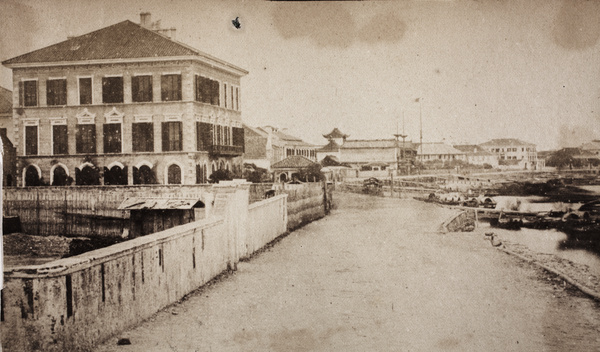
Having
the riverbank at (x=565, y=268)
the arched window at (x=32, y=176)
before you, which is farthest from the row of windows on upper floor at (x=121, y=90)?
the riverbank at (x=565, y=268)

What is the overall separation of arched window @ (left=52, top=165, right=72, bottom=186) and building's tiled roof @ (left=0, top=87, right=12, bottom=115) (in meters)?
0.55

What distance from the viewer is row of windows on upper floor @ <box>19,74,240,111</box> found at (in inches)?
156

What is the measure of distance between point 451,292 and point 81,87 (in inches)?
135

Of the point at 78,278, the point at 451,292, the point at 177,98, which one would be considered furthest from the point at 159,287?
the point at 451,292

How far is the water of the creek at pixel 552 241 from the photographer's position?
15.1 ft

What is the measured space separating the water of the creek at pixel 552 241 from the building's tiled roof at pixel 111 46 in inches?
144

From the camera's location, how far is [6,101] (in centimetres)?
392

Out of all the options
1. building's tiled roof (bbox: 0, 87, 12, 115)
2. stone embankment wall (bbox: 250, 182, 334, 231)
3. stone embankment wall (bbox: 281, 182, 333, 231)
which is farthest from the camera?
stone embankment wall (bbox: 281, 182, 333, 231)

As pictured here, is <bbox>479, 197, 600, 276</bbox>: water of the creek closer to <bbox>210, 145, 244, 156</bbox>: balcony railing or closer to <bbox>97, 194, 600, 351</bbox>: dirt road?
<bbox>97, 194, 600, 351</bbox>: dirt road

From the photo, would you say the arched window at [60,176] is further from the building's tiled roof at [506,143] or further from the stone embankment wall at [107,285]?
the building's tiled roof at [506,143]

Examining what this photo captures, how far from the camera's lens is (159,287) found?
11.5 ft

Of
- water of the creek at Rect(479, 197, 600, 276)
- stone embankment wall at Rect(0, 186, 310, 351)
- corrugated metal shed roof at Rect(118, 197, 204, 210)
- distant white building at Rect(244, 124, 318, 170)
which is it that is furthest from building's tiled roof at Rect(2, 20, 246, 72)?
water of the creek at Rect(479, 197, 600, 276)

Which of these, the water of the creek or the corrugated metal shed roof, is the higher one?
the corrugated metal shed roof

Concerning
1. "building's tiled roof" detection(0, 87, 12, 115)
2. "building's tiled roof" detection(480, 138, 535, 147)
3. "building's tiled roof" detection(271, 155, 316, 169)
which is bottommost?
"building's tiled roof" detection(271, 155, 316, 169)
